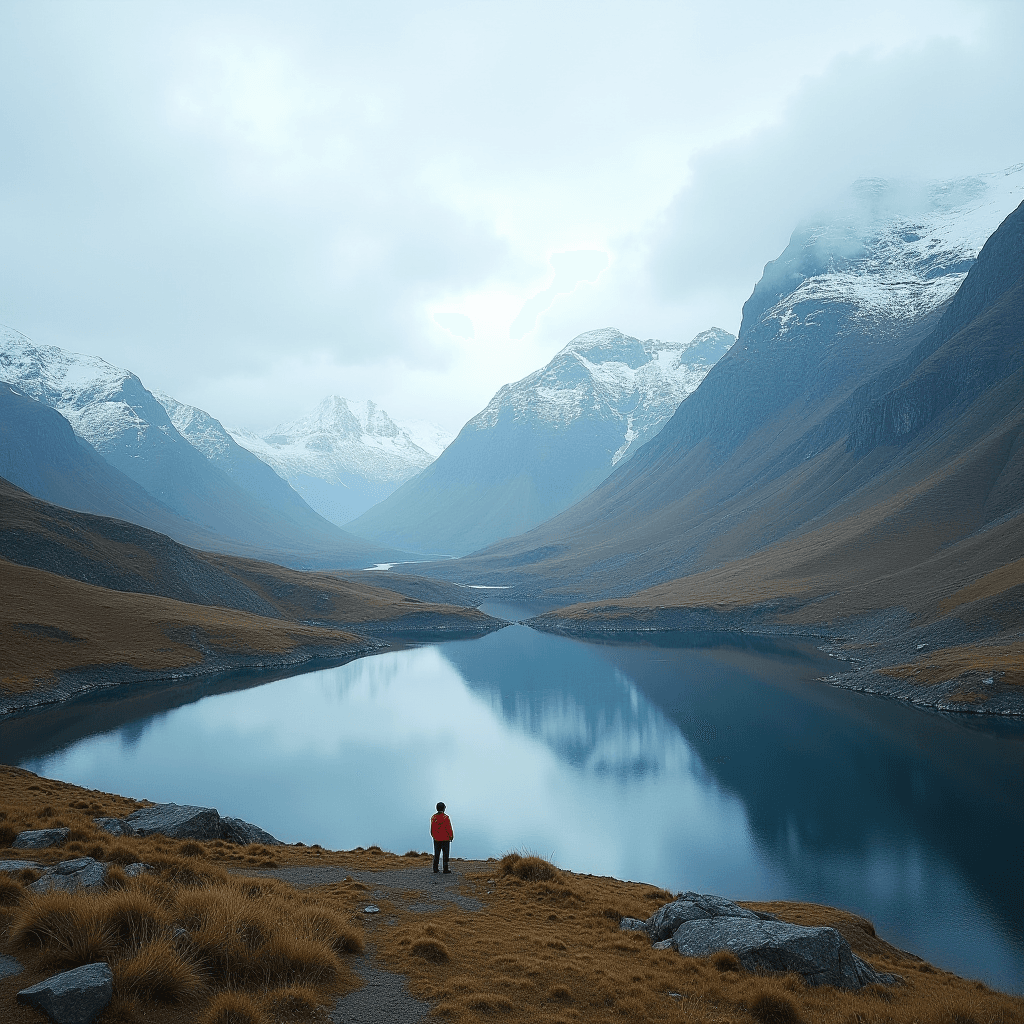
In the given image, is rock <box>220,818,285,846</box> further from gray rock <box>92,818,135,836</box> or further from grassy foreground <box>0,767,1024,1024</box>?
grassy foreground <box>0,767,1024,1024</box>

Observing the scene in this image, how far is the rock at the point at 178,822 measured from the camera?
91.8 ft

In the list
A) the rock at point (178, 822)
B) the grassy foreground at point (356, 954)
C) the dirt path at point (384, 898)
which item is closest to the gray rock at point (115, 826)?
the rock at point (178, 822)

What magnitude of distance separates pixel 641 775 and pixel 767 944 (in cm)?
5129

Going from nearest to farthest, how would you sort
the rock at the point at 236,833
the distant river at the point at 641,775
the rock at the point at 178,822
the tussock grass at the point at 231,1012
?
the tussock grass at the point at 231,1012
the rock at the point at 178,822
the rock at the point at 236,833
the distant river at the point at 641,775

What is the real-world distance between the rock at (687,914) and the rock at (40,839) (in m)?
19.3

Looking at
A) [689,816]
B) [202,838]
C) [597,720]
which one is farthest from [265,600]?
[202,838]

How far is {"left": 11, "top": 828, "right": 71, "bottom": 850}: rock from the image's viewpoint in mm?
21422

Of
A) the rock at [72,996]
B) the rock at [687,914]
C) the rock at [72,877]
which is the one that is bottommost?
the rock at [687,914]

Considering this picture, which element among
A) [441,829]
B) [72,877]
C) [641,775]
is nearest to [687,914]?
[441,829]

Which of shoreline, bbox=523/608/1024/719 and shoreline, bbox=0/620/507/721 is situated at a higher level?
shoreline, bbox=523/608/1024/719

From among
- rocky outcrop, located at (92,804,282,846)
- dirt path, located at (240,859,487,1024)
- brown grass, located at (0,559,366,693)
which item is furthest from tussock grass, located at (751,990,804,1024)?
brown grass, located at (0,559,366,693)

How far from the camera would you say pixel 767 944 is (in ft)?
59.8

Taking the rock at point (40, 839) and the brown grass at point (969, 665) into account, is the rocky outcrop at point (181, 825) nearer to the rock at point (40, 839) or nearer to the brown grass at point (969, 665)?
the rock at point (40, 839)

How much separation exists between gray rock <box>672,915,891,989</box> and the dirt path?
7.32 metres
